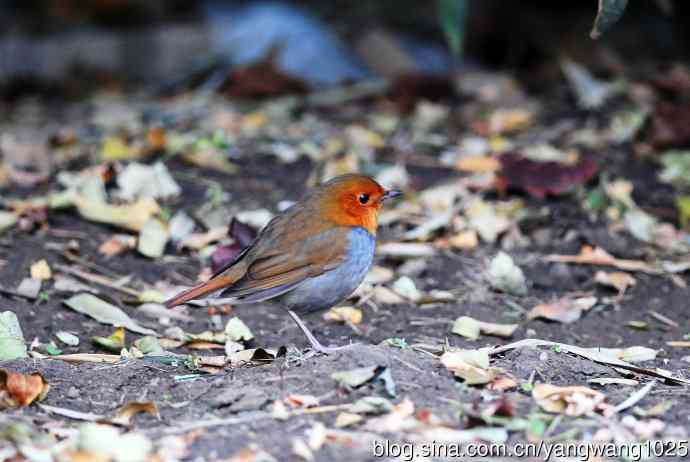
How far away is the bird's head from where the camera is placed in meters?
4.02

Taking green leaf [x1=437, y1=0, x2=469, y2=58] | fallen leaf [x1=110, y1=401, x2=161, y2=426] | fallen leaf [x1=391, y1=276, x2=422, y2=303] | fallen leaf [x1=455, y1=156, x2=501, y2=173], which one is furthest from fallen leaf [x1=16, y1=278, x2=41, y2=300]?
green leaf [x1=437, y1=0, x2=469, y2=58]

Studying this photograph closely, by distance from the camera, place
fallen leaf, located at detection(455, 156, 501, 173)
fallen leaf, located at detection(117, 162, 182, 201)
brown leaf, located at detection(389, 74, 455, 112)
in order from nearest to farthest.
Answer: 1. fallen leaf, located at detection(117, 162, 182, 201)
2. fallen leaf, located at detection(455, 156, 501, 173)
3. brown leaf, located at detection(389, 74, 455, 112)

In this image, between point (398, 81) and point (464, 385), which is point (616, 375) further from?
point (398, 81)

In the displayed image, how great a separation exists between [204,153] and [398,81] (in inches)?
68.9

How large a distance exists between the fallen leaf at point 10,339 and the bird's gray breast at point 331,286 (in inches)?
36.9

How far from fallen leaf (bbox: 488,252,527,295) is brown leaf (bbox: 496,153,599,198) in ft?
2.66

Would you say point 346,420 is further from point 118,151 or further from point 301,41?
point 301,41

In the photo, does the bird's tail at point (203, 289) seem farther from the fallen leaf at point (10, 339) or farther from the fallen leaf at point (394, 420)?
the fallen leaf at point (394, 420)

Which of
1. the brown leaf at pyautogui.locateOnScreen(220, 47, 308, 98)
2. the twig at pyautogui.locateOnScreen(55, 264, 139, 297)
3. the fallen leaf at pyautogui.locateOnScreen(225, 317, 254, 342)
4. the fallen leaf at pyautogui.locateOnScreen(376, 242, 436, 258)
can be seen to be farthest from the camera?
the brown leaf at pyautogui.locateOnScreen(220, 47, 308, 98)

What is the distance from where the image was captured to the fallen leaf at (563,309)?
4227mm

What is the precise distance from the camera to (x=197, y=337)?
3975mm

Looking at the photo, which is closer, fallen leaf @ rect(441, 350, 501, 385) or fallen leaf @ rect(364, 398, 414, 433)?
fallen leaf @ rect(364, 398, 414, 433)

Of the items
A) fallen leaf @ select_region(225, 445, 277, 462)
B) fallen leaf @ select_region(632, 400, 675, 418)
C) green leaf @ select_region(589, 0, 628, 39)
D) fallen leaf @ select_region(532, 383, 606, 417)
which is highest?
green leaf @ select_region(589, 0, 628, 39)

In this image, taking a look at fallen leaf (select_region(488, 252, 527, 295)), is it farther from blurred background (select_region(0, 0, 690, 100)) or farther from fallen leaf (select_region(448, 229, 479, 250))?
blurred background (select_region(0, 0, 690, 100))
